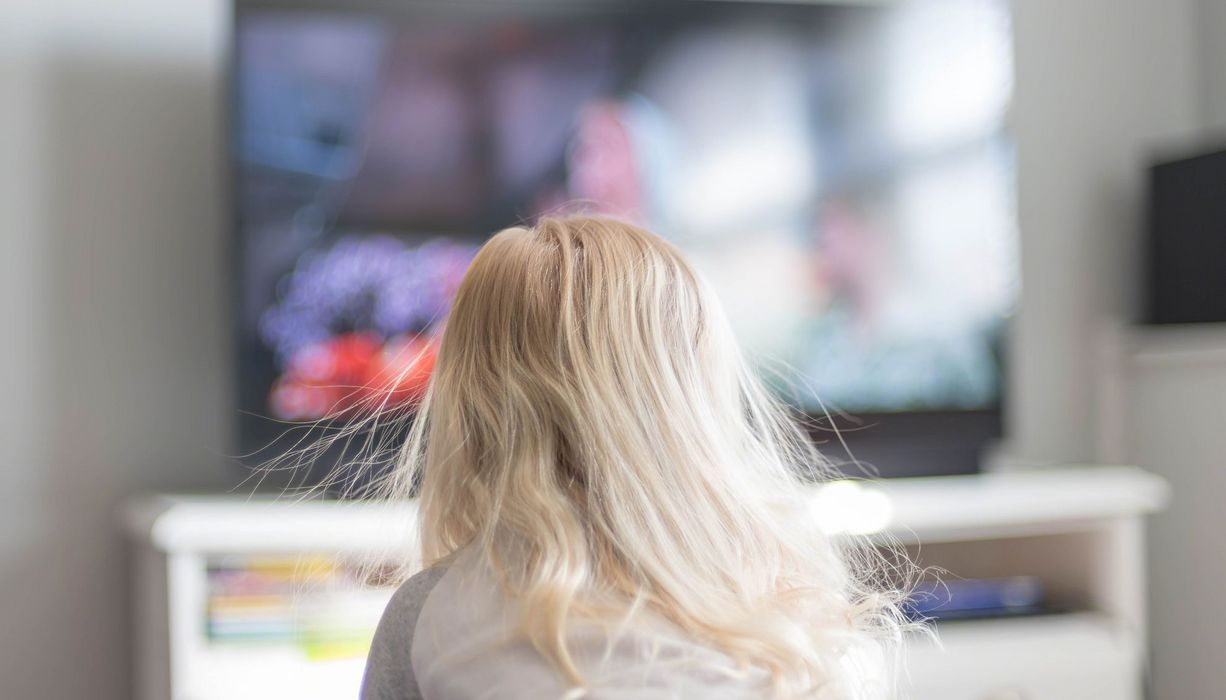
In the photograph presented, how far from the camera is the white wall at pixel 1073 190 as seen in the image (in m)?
2.37

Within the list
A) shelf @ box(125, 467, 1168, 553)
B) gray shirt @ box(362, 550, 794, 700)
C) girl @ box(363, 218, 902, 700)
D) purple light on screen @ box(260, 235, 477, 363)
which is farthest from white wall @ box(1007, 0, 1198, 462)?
gray shirt @ box(362, 550, 794, 700)

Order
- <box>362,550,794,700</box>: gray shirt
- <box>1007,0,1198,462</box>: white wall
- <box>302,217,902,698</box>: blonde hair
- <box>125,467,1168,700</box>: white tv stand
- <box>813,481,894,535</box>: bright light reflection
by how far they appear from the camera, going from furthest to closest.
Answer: <box>1007,0,1198,462</box>: white wall
<box>813,481,894,535</box>: bright light reflection
<box>125,467,1168,700</box>: white tv stand
<box>302,217,902,698</box>: blonde hair
<box>362,550,794,700</box>: gray shirt

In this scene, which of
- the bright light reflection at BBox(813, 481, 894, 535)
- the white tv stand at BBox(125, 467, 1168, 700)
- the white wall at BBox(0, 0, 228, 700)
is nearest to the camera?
the white tv stand at BBox(125, 467, 1168, 700)

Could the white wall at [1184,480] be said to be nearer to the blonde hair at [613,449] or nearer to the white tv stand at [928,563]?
the white tv stand at [928,563]

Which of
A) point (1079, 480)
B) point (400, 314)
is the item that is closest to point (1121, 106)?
point (1079, 480)

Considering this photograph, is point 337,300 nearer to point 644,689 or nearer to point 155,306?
point 155,306

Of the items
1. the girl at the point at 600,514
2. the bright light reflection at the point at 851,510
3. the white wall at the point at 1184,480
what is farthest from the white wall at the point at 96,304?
the white wall at the point at 1184,480

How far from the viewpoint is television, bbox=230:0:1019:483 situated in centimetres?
185

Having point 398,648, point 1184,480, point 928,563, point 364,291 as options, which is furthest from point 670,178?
point 398,648

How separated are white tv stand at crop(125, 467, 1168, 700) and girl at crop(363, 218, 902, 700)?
0.75 meters

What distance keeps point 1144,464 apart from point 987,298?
48 centimetres

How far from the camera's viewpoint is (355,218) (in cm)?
187

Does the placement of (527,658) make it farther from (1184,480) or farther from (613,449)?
(1184,480)

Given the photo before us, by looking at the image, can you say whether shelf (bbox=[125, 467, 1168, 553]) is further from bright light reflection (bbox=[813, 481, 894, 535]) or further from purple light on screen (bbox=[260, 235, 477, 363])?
purple light on screen (bbox=[260, 235, 477, 363])
